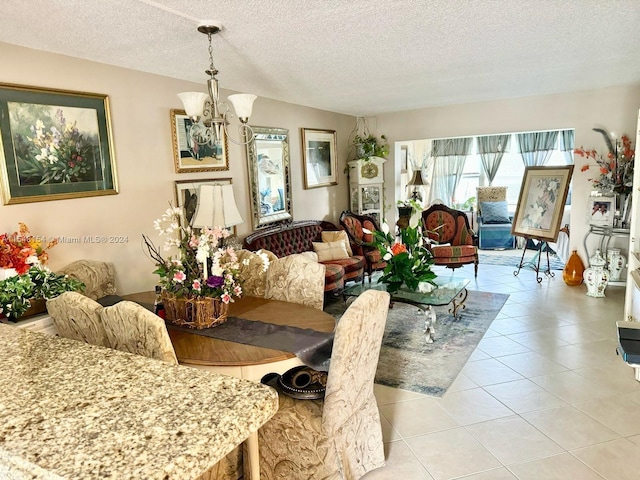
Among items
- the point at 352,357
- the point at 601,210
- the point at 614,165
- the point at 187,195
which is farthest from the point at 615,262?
the point at 187,195

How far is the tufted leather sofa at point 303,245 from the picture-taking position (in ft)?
16.2

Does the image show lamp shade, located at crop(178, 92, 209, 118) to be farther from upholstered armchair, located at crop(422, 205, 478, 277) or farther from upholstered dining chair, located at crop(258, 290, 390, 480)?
upholstered armchair, located at crop(422, 205, 478, 277)

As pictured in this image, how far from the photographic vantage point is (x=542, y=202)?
627 cm

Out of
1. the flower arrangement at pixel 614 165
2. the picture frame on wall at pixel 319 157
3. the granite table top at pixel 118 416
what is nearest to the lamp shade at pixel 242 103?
the granite table top at pixel 118 416

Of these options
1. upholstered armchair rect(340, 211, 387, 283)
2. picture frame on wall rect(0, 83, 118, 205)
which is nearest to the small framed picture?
upholstered armchair rect(340, 211, 387, 283)

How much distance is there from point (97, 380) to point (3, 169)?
2347mm

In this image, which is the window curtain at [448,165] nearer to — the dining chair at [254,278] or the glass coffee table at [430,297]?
the glass coffee table at [430,297]

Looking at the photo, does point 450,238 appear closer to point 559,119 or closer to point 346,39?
point 559,119

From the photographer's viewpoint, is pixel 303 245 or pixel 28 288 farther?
pixel 303 245

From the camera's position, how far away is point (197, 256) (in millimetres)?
2354

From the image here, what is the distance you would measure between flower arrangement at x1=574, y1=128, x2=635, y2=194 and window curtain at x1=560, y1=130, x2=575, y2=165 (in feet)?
10.2

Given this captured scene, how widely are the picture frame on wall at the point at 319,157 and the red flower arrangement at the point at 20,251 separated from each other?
12.3 feet

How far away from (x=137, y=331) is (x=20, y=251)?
127 centimetres

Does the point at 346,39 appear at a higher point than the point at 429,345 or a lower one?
higher
